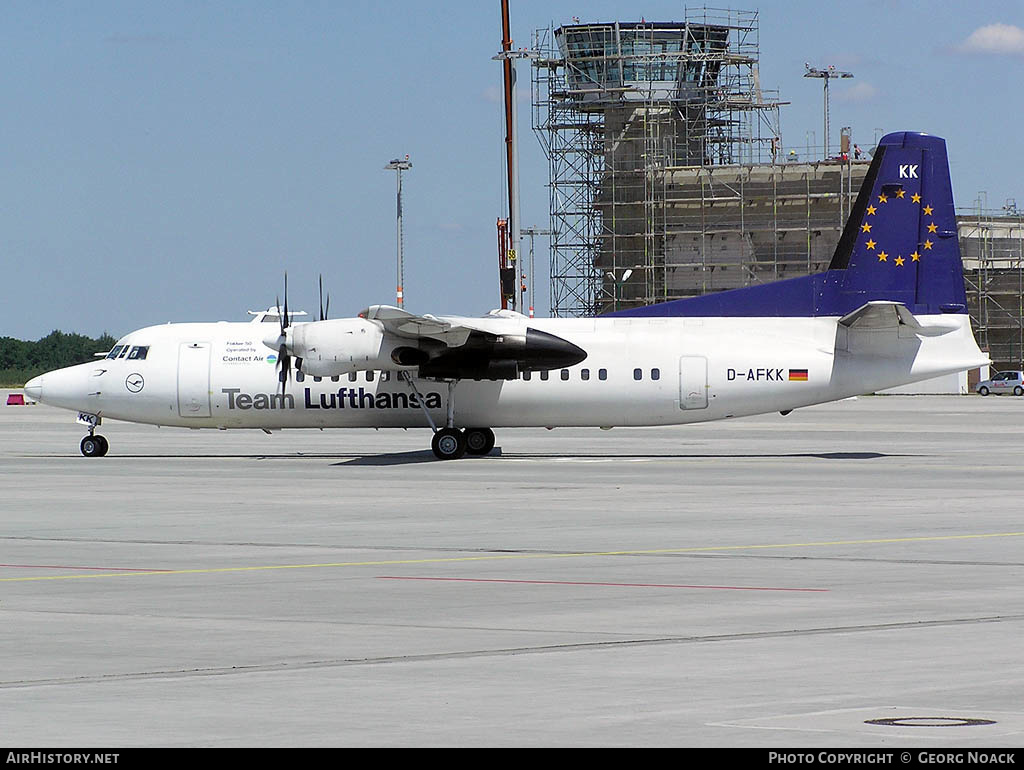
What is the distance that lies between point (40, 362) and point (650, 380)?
416 feet

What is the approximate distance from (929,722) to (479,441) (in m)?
28.3

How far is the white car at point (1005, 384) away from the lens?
88.8m

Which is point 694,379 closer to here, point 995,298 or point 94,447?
point 94,447

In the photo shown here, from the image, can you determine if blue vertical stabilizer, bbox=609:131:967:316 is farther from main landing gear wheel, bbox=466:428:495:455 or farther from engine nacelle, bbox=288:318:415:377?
engine nacelle, bbox=288:318:415:377

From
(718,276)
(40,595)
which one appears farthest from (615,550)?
(718,276)

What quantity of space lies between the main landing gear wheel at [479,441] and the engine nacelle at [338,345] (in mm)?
3497

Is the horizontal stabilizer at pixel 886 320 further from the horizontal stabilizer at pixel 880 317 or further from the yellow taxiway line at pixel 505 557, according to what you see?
the yellow taxiway line at pixel 505 557

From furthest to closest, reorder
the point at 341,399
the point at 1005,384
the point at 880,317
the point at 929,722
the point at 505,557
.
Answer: the point at 1005,384
the point at 341,399
the point at 880,317
the point at 505,557
the point at 929,722

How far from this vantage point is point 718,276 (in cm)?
9719

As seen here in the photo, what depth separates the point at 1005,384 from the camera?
293 feet

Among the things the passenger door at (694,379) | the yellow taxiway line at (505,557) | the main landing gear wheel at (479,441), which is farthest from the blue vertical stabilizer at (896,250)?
the yellow taxiway line at (505,557)

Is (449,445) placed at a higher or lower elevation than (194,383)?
lower

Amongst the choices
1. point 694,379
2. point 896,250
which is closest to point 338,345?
point 694,379

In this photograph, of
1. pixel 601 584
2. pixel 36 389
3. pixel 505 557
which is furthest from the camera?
pixel 36 389
